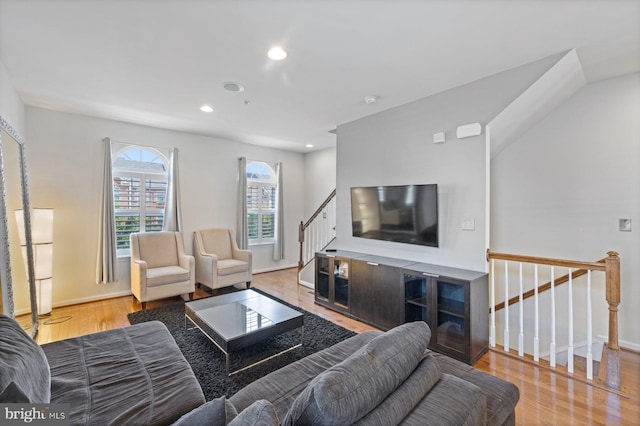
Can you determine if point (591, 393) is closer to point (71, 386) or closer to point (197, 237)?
point (71, 386)

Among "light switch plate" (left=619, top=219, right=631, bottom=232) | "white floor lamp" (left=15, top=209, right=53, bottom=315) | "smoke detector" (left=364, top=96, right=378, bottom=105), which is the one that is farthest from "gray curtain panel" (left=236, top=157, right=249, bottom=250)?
"light switch plate" (left=619, top=219, right=631, bottom=232)

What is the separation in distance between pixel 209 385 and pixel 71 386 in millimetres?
977

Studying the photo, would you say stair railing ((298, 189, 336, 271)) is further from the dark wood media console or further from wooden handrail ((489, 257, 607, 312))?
wooden handrail ((489, 257, 607, 312))

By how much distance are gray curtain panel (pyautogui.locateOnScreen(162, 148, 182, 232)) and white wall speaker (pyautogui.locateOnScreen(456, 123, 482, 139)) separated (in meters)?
4.23

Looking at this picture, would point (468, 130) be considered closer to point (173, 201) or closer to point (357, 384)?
point (357, 384)

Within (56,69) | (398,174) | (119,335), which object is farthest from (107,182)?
(398,174)

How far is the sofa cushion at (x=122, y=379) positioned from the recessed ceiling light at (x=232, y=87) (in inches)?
96.0

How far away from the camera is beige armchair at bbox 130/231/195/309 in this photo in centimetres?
382

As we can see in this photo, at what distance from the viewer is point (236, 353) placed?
2.68 meters

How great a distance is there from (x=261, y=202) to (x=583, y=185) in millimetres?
5131

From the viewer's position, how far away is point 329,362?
5.30ft

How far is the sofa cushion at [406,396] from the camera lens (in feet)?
3.01

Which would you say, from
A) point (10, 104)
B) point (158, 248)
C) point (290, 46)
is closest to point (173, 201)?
point (158, 248)

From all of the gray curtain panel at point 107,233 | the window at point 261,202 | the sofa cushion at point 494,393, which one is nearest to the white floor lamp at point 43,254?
the gray curtain panel at point 107,233
